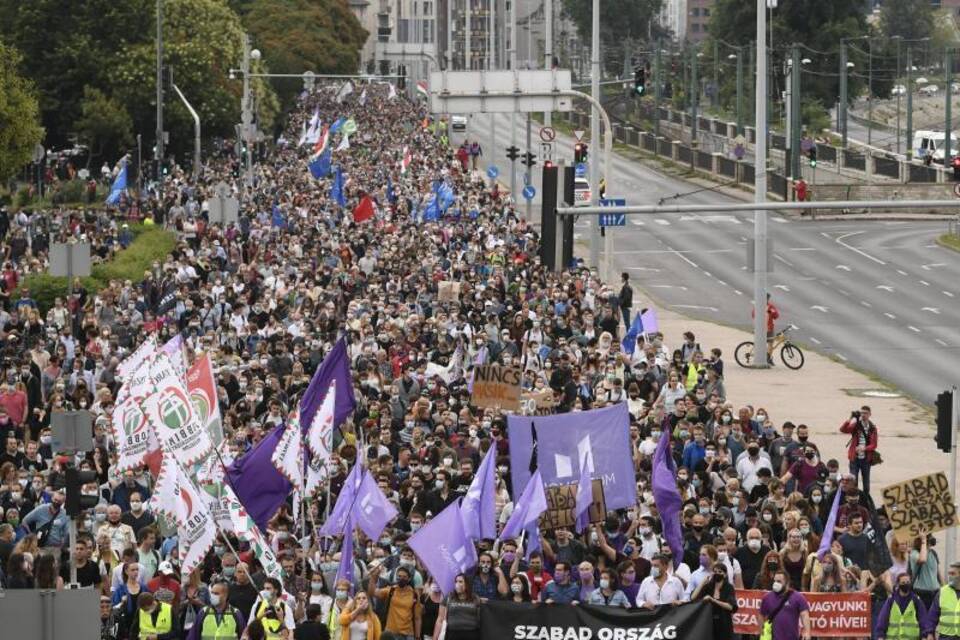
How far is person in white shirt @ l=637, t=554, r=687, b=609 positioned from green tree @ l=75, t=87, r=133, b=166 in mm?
65727

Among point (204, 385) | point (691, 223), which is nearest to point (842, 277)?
point (691, 223)

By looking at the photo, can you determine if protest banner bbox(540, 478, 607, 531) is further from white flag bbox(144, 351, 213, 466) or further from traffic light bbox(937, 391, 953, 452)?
traffic light bbox(937, 391, 953, 452)

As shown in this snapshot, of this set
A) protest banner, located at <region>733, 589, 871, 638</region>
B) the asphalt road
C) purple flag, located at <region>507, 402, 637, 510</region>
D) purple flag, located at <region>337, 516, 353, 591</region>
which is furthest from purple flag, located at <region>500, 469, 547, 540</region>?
the asphalt road

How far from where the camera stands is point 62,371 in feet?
108

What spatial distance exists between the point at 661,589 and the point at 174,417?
18.8 ft

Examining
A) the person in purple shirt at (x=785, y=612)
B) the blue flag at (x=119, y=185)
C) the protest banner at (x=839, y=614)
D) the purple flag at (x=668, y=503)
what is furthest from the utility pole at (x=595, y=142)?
the person in purple shirt at (x=785, y=612)

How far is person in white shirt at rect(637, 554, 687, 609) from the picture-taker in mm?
19734

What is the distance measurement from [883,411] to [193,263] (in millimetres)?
14603

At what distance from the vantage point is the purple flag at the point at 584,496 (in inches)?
862

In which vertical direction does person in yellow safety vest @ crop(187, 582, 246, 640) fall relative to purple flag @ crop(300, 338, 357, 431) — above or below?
below

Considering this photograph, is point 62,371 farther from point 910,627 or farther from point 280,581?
point 910,627

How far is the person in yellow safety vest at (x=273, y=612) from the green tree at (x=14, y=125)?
49992 millimetres

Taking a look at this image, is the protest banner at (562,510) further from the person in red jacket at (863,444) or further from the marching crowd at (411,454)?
the person in red jacket at (863,444)

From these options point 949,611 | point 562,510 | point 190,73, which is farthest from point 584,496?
point 190,73
